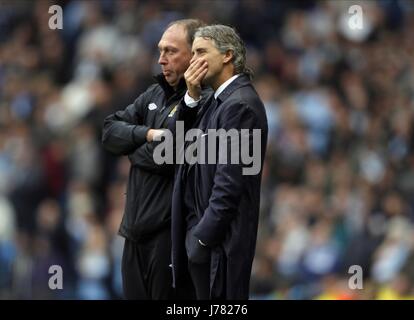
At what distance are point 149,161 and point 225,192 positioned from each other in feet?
2.26

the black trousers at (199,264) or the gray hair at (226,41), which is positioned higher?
the gray hair at (226,41)

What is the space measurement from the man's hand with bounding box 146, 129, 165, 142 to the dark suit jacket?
14.2 inches

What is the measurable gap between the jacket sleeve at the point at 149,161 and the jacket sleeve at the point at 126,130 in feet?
0.12

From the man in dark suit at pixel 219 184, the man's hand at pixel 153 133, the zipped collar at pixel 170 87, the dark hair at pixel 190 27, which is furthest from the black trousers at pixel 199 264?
the dark hair at pixel 190 27

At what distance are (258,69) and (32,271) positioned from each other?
3.51 meters

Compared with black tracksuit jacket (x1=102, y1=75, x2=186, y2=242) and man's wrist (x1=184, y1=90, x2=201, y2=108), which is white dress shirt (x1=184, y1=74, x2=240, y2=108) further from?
black tracksuit jacket (x1=102, y1=75, x2=186, y2=242)

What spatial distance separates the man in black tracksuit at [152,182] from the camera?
6238mm

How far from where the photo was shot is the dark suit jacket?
568 centimetres

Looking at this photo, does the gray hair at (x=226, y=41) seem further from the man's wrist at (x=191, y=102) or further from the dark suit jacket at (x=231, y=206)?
the man's wrist at (x=191, y=102)

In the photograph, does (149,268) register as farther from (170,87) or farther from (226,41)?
(226,41)

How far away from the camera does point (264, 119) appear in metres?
5.82

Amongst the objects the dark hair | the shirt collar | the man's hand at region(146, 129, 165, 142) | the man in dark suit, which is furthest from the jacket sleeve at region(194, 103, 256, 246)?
the dark hair

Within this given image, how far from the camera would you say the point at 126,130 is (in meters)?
6.34

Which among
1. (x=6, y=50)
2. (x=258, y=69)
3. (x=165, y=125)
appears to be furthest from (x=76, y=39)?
(x=165, y=125)
